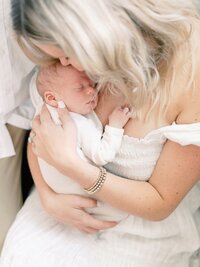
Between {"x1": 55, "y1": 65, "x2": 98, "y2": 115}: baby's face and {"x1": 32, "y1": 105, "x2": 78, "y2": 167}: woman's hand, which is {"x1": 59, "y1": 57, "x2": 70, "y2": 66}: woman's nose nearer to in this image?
{"x1": 55, "y1": 65, "x2": 98, "y2": 115}: baby's face

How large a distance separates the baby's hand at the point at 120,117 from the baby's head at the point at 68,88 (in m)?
0.05

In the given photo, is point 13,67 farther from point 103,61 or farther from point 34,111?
point 103,61

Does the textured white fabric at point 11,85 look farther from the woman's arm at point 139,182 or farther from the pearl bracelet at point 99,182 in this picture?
the pearl bracelet at point 99,182

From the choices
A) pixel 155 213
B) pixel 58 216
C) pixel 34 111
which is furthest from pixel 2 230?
pixel 155 213

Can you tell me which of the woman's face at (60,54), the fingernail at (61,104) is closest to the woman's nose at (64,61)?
the woman's face at (60,54)

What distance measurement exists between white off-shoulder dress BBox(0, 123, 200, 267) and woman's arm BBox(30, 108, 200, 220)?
0.14 ft

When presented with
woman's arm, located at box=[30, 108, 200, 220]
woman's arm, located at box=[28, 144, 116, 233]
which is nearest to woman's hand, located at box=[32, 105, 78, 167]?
woman's arm, located at box=[30, 108, 200, 220]

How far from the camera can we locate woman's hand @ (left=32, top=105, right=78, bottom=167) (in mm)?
1037

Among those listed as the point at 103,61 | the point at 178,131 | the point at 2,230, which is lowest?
the point at 2,230

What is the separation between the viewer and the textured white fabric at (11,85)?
1.12 meters

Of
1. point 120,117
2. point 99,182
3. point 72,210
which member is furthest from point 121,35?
point 72,210

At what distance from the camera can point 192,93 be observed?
978mm

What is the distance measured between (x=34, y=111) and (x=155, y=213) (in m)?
0.45

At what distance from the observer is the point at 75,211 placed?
3.72ft
